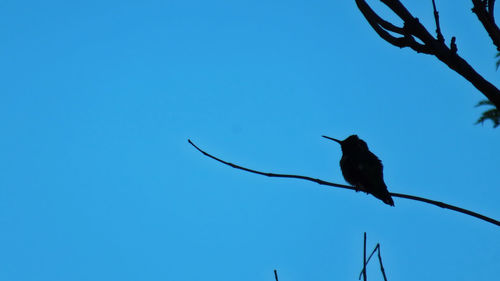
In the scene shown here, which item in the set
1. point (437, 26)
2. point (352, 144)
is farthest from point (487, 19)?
point (352, 144)

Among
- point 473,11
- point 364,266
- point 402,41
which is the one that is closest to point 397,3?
point 402,41

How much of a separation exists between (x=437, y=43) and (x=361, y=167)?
216 inches

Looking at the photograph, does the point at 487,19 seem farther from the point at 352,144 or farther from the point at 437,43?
the point at 352,144

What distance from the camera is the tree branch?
74.4 inches

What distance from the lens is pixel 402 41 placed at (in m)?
2.19

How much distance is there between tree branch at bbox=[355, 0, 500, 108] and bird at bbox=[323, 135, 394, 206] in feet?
14.4

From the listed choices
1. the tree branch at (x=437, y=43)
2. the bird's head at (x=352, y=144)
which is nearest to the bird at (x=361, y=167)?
the bird's head at (x=352, y=144)

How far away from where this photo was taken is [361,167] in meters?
7.41

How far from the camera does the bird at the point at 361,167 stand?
6.87 metres

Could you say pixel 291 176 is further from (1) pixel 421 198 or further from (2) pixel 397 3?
(2) pixel 397 3

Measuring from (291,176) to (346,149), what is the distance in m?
5.63

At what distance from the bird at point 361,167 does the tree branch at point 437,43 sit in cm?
440

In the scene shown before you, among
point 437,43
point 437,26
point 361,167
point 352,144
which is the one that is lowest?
point 437,43

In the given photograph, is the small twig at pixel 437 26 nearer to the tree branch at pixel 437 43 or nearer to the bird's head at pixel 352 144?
the tree branch at pixel 437 43
